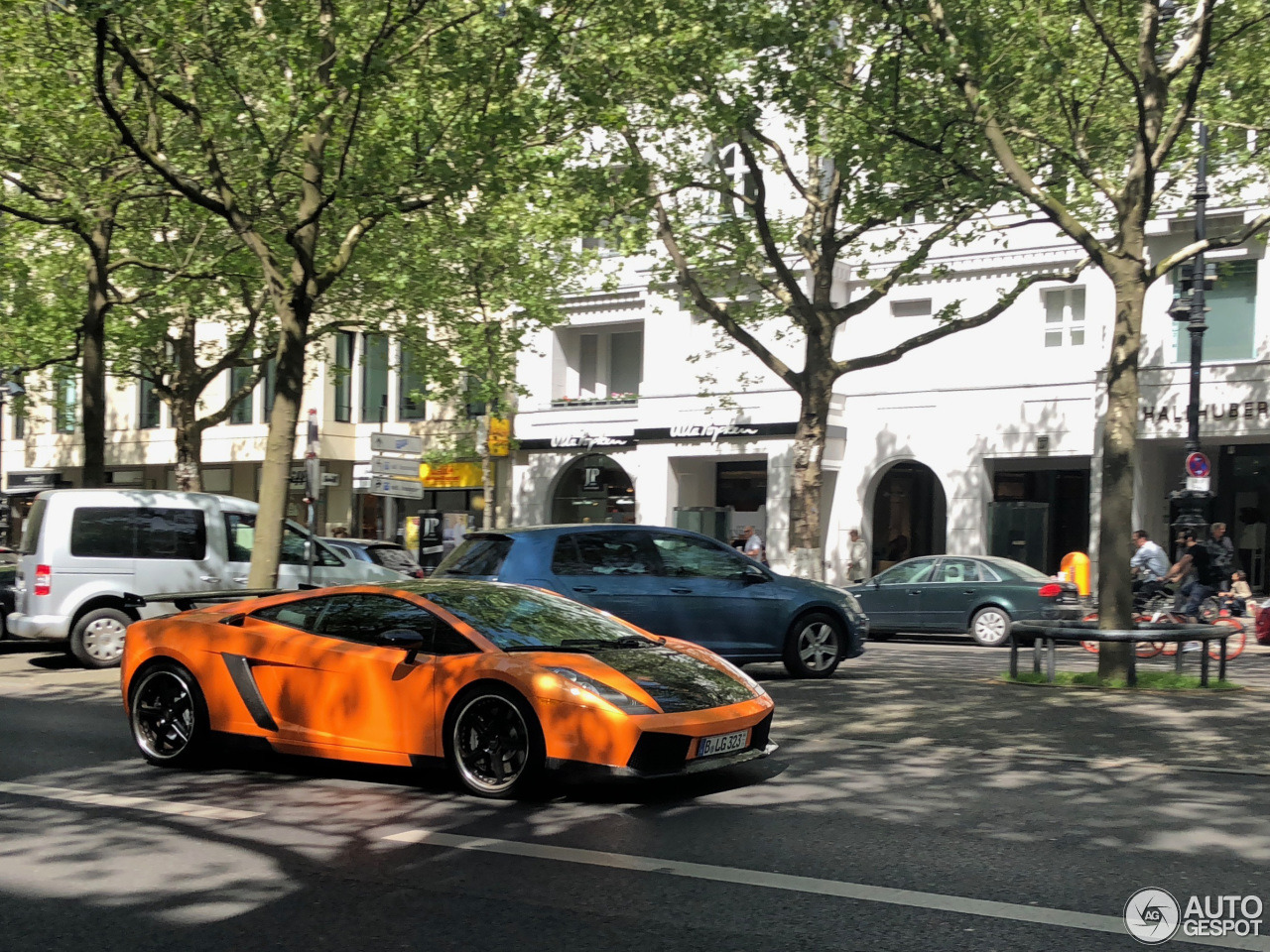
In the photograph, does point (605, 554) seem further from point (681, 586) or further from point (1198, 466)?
point (1198, 466)

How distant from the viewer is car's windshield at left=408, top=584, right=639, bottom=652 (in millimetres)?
8500

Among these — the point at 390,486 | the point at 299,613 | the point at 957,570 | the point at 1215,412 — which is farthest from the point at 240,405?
the point at 299,613

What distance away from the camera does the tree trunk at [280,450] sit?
53.7 feet

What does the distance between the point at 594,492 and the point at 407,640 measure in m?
30.1

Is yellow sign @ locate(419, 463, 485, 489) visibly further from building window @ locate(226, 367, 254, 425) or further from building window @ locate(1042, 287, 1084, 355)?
building window @ locate(1042, 287, 1084, 355)

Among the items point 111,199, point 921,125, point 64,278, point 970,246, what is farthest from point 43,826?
point 970,246

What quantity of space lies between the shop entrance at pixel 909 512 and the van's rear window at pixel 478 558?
21277mm

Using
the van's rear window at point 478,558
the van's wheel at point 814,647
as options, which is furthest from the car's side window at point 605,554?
the van's wheel at point 814,647

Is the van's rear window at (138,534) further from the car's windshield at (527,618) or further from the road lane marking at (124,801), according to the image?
the car's windshield at (527,618)

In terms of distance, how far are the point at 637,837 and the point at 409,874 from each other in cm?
129

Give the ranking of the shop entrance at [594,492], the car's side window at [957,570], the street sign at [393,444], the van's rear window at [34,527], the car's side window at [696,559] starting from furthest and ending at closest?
the shop entrance at [594,492] → the street sign at [393,444] → the car's side window at [957,570] → the van's rear window at [34,527] → the car's side window at [696,559]

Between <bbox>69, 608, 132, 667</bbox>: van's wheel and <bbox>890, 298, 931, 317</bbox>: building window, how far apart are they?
2090 centimetres

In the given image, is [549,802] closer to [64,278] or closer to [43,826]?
[43,826]

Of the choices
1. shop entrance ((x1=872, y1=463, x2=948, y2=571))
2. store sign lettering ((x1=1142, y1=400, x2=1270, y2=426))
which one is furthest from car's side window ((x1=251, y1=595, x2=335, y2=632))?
shop entrance ((x1=872, y1=463, x2=948, y2=571))
